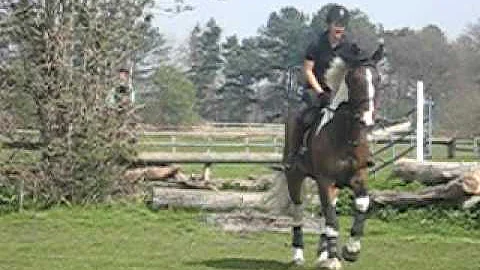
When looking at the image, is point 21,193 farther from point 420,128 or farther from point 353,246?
point 353,246

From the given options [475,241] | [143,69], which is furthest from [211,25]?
[475,241]

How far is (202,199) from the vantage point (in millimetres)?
16016

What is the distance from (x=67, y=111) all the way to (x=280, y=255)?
240 inches

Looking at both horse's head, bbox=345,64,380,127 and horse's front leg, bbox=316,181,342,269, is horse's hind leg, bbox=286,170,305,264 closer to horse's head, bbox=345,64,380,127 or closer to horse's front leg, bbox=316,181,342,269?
horse's front leg, bbox=316,181,342,269

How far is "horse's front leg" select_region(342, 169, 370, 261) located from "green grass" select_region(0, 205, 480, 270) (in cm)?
71

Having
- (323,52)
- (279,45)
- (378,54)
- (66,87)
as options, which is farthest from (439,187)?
(279,45)

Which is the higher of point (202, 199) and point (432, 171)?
point (432, 171)

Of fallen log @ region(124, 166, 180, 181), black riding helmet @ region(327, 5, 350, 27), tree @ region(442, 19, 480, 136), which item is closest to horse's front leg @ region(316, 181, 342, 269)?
black riding helmet @ region(327, 5, 350, 27)

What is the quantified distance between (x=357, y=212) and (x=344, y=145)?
2.28ft

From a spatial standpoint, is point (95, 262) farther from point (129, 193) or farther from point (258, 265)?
point (129, 193)

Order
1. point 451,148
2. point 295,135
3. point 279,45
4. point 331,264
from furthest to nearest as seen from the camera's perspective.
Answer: point 279,45, point 451,148, point 295,135, point 331,264

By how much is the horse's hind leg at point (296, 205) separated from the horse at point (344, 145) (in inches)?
14.4

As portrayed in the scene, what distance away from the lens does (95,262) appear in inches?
419

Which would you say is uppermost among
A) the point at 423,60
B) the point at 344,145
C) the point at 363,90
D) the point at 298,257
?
the point at 423,60
